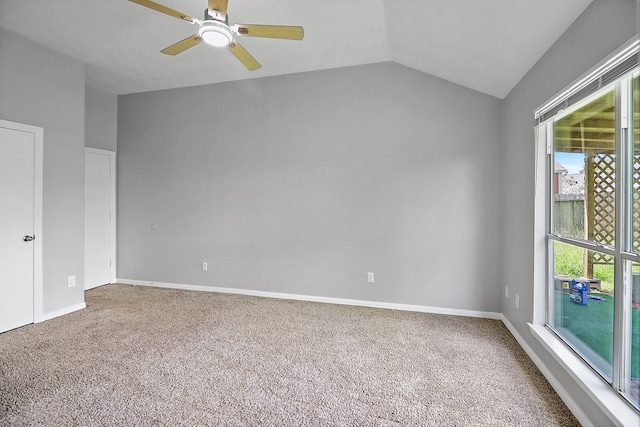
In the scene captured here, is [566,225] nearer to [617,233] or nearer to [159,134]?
[617,233]

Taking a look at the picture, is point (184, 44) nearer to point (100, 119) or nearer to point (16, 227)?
point (16, 227)

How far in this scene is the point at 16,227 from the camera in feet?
9.48

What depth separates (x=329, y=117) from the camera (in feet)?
12.0

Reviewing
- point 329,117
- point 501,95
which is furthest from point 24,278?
point 501,95

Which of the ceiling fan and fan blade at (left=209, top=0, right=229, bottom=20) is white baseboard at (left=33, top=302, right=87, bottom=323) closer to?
the ceiling fan

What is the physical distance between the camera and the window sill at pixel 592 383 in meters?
1.35

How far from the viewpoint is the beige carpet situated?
5.67 ft

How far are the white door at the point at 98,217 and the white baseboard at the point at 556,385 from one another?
533 cm

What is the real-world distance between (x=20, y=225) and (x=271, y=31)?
3119mm

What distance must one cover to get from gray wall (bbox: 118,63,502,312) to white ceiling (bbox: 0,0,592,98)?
384 mm

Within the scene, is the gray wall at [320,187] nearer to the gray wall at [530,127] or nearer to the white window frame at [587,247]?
the gray wall at [530,127]

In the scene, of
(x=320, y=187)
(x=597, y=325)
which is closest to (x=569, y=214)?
(x=597, y=325)

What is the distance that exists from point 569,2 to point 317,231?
289 cm

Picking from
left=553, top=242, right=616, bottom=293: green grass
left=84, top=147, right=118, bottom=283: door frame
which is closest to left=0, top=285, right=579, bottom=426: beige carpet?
left=553, top=242, right=616, bottom=293: green grass
